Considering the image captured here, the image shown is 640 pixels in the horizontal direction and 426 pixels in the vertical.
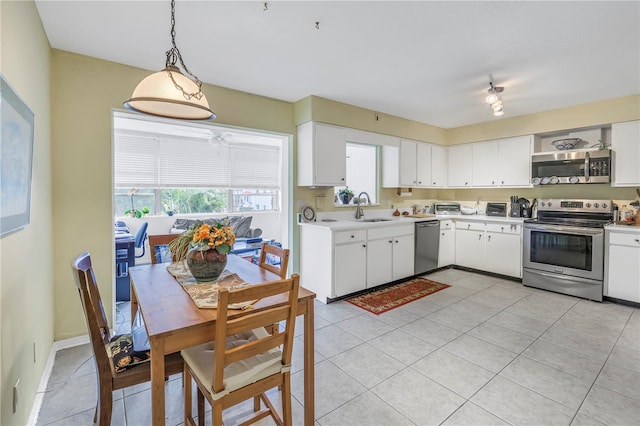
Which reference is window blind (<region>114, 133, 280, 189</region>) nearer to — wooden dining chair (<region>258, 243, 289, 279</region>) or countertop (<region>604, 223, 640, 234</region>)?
wooden dining chair (<region>258, 243, 289, 279</region>)

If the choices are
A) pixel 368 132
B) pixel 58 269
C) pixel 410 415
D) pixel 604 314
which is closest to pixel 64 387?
pixel 58 269

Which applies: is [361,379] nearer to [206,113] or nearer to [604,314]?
[206,113]

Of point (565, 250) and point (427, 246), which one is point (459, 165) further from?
point (565, 250)

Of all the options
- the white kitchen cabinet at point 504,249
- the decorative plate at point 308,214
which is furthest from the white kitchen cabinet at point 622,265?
the decorative plate at point 308,214

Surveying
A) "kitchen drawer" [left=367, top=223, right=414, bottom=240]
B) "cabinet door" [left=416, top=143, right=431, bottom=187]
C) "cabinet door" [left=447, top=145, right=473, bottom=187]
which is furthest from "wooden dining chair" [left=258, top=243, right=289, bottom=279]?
"cabinet door" [left=447, top=145, right=473, bottom=187]

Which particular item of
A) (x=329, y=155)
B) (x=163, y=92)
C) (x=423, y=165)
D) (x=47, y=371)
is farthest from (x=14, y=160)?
(x=423, y=165)

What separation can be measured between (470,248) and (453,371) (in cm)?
308

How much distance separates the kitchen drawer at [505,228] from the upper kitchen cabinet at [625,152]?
1.16 meters

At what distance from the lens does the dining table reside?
1.29 meters

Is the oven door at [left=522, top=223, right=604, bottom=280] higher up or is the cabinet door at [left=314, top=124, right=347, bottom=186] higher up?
the cabinet door at [left=314, top=124, right=347, bottom=186]

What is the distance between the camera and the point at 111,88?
9.09 ft

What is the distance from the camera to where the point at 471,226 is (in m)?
4.90

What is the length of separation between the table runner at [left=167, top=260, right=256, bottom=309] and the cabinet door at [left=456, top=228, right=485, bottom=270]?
4106 mm

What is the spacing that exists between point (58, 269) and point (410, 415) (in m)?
2.97
